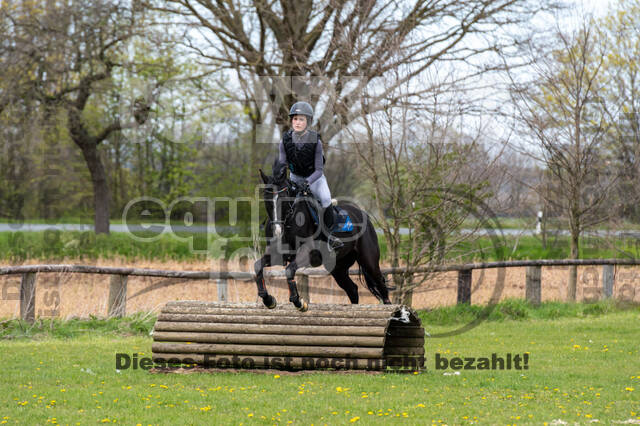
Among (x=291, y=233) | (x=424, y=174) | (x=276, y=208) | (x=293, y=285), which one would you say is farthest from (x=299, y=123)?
(x=424, y=174)

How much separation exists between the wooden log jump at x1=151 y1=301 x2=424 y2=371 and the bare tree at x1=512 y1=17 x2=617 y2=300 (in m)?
7.84

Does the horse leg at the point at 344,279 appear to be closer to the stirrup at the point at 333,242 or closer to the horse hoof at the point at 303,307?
the stirrup at the point at 333,242

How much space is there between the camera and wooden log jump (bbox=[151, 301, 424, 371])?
7910 millimetres

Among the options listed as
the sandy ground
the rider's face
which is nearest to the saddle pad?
the rider's face

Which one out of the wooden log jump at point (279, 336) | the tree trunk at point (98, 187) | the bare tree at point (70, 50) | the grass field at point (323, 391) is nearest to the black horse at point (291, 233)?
the wooden log jump at point (279, 336)

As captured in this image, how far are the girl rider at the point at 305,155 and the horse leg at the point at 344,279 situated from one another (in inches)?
39.7

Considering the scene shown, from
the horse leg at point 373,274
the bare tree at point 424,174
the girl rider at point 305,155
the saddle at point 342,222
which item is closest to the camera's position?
the girl rider at point 305,155

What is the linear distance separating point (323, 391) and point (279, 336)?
1145mm

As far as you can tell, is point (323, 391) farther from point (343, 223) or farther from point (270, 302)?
point (343, 223)

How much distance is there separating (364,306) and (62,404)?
3.57m

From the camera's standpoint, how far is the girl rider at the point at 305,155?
8.01 m

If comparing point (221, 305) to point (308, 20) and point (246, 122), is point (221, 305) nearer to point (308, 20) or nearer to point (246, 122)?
point (308, 20)

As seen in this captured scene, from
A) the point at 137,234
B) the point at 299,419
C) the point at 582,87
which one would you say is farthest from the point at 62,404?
the point at 137,234

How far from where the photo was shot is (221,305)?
8461mm
